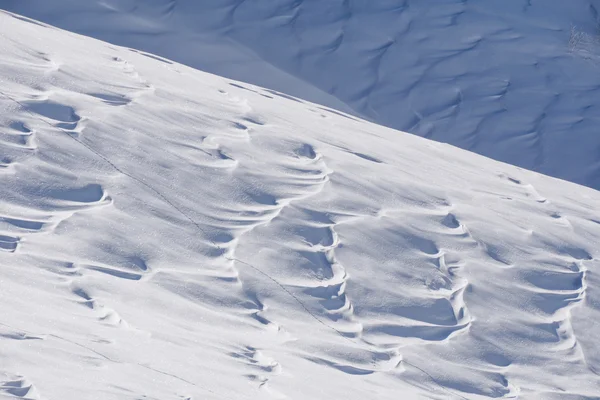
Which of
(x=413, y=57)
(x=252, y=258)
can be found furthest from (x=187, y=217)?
(x=413, y=57)

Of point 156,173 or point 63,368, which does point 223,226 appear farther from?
point 63,368

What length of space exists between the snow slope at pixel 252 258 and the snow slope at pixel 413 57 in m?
2.49

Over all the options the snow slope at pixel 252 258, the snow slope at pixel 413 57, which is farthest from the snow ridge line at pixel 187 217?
the snow slope at pixel 413 57

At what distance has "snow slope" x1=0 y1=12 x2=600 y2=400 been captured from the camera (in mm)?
2758

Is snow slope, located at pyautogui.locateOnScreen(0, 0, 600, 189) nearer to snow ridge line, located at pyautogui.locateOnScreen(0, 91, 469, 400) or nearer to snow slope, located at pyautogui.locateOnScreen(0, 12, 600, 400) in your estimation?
snow slope, located at pyautogui.locateOnScreen(0, 12, 600, 400)

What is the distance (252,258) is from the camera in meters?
3.45

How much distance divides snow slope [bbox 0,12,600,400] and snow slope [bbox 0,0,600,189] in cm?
249

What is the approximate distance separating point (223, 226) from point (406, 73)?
4.30 m

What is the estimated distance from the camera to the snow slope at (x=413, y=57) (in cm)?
730

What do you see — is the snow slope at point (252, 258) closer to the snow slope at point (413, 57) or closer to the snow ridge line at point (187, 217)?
the snow ridge line at point (187, 217)

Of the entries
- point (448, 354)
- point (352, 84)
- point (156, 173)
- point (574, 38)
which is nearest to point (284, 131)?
point (156, 173)

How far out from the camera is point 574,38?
8.05 meters

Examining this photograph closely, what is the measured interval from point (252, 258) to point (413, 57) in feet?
15.2

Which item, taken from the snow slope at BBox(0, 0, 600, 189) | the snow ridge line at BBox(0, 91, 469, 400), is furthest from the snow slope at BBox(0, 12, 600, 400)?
the snow slope at BBox(0, 0, 600, 189)
